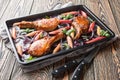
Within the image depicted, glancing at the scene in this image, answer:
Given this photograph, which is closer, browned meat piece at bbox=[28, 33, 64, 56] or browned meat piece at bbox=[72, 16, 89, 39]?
browned meat piece at bbox=[28, 33, 64, 56]

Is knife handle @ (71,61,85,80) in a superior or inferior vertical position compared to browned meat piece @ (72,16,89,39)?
inferior

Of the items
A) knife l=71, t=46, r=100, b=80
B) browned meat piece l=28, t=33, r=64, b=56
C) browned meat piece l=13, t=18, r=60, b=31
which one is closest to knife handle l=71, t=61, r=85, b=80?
knife l=71, t=46, r=100, b=80

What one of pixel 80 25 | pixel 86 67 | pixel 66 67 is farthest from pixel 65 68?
→ pixel 80 25

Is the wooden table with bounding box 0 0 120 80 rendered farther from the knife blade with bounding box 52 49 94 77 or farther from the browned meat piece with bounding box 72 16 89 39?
the browned meat piece with bounding box 72 16 89 39

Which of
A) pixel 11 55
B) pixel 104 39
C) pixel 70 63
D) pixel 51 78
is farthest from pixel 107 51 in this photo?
pixel 11 55

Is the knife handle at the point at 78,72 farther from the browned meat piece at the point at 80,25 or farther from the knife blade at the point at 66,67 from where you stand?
the browned meat piece at the point at 80,25

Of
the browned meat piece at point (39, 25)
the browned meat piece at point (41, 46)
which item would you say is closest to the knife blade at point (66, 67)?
the browned meat piece at point (41, 46)
